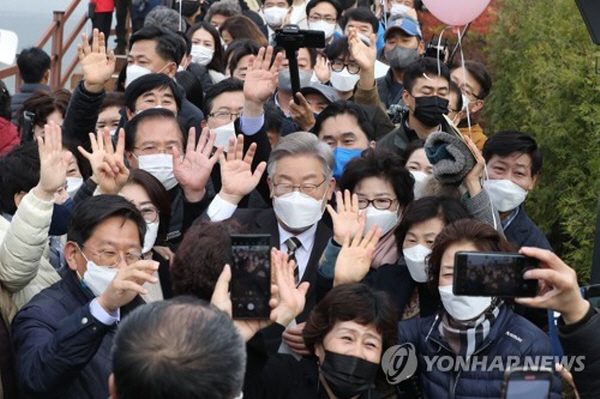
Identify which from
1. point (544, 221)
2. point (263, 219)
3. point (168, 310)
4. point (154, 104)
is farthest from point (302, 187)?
point (544, 221)

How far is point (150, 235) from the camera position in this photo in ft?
18.0

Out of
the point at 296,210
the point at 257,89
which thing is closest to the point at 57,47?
the point at 257,89

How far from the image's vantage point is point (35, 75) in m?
10.1

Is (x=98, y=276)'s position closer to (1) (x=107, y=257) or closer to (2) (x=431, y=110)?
(1) (x=107, y=257)

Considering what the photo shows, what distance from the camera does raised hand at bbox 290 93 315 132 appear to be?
7.26 m

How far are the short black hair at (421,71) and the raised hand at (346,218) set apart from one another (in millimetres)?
2289

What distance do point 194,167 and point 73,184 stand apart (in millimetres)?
995

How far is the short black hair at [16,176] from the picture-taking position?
577 cm

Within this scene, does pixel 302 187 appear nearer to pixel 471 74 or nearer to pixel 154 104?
pixel 154 104

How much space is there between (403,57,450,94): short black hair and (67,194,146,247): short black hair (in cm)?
294

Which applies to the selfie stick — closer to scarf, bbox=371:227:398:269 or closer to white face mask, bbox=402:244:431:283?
scarf, bbox=371:227:398:269

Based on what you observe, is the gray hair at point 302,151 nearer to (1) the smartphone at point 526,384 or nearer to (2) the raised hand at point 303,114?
(2) the raised hand at point 303,114

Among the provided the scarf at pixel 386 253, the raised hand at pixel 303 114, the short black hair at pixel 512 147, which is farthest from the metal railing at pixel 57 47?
the scarf at pixel 386 253

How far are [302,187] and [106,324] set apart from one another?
1635mm
